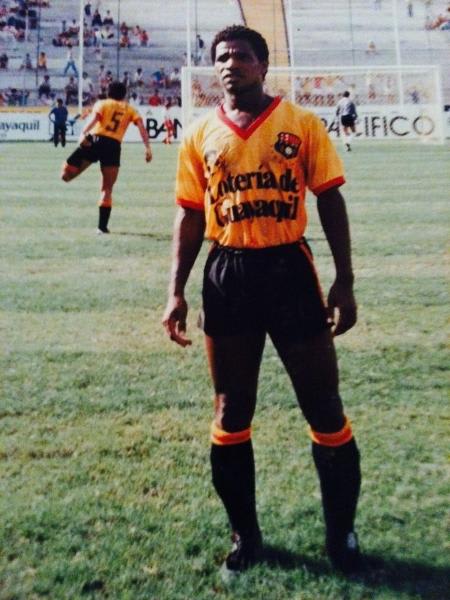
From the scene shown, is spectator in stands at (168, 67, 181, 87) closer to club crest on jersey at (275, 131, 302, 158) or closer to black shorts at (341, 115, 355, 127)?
black shorts at (341, 115, 355, 127)

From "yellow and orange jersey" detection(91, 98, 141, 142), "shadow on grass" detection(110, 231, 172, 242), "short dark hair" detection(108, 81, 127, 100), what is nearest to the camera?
"shadow on grass" detection(110, 231, 172, 242)

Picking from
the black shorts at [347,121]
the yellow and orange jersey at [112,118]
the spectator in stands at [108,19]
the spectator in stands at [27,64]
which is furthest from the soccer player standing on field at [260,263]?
the spectator in stands at [108,19]

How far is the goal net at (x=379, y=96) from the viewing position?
28.7 m

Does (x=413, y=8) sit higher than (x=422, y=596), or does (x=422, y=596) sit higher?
(x=413, y=8)

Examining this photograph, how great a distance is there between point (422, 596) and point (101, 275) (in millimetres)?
5982

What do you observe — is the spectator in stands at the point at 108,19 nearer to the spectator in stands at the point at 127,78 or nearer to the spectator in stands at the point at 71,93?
the spectator in stands at the point at 127,78

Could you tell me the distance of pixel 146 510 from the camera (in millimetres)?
3643

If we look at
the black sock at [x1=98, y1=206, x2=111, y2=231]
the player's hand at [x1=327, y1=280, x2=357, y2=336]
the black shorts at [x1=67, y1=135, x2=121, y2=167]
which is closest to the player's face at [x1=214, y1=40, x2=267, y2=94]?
the player's hand at [x1=327, y1=280, x2=357, y2=336]

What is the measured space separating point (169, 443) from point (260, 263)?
175cm

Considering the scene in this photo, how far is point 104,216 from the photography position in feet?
35.0

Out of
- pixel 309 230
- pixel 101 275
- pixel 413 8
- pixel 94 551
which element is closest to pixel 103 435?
pixel 94 551

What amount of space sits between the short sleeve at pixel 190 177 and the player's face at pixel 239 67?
0.27m

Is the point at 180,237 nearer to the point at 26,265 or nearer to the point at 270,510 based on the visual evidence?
the point at 270,510

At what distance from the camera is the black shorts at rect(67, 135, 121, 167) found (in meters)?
10.8
